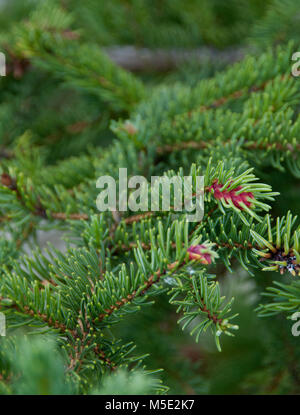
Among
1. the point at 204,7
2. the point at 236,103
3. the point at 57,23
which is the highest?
the point at 204,7

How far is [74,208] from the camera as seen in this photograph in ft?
1.36

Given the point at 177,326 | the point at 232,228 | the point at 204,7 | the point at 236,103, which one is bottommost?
the point at 177,326

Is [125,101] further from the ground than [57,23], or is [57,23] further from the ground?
[57,23]

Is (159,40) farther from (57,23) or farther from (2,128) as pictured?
(2,128)

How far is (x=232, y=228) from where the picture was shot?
316 mm

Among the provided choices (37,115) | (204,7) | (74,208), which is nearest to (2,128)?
(37,115)

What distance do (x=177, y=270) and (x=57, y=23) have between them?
0.43 meters

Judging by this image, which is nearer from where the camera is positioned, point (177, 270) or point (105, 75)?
point (177, 270)

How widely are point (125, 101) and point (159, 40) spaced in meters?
0.19

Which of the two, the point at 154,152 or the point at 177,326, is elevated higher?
the point at 154,152

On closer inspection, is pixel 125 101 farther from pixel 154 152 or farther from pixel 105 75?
pixel 154 152

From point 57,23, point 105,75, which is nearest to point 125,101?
point 105,75
